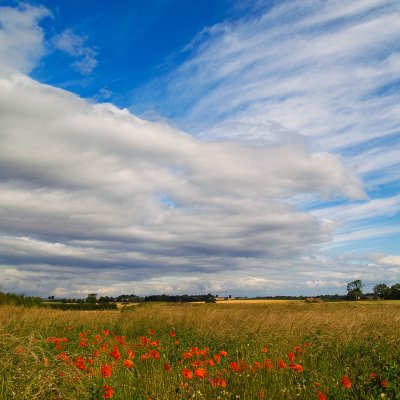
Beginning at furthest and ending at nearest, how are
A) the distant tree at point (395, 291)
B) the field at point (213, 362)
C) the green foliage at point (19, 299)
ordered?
the distant tree at point (395, 291)
the green foliage at point (19, 299)
the field at point (213, 362)

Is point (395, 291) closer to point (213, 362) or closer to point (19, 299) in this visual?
point (19, 299)

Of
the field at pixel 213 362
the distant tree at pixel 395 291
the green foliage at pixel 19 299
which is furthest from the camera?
the distant tree at pixel 395 291

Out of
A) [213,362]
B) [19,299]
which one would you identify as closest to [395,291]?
[19,299]

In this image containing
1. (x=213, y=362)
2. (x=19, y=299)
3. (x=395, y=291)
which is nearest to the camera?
(x=213, y=362)

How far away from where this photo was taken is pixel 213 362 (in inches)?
244

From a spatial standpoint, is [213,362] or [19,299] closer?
[213,362]

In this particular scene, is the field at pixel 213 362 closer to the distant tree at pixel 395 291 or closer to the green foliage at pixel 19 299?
the green foliage at pixel 19 299

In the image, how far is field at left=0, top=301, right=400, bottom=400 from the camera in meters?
4.80

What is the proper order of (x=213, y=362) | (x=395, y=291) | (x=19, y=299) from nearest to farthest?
(x=213, y=362) → (x=19, y=299) → (x=395, y=291)

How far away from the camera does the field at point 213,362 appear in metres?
4.80

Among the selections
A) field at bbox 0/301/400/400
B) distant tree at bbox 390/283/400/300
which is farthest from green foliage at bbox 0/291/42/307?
distant tree at bbox 390/283/400/300

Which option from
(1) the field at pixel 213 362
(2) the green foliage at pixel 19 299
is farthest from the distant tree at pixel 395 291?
(1) the field at pixel 213 362

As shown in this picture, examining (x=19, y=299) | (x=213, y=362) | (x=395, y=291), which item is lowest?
(x=213, y=362)

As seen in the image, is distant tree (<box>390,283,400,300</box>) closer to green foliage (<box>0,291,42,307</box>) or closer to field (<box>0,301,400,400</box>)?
green foliage (<box>0,291,42,307</box>)
